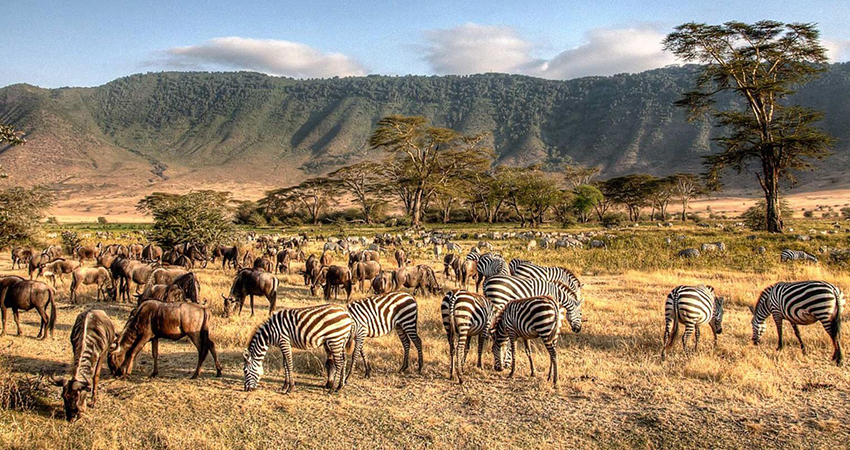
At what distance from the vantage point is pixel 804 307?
8148 millimetres

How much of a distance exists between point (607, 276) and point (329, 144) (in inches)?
5511

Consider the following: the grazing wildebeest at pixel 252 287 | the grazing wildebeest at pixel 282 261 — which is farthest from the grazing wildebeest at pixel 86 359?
the grazing wildebeest at pixel 282 261

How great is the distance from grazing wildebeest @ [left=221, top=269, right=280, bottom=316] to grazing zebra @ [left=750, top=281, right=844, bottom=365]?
933cm

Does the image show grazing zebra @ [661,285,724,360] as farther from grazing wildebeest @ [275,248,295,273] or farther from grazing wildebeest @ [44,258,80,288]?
grazing wildebeest @ [44,258,80,288]

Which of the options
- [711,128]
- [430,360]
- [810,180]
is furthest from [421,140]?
[711,128]

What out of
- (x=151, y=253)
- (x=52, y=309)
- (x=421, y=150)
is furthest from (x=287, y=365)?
(x=421, y=150)

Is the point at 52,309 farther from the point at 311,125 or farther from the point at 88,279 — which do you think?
the point at 311,125

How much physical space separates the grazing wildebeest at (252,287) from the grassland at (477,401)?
1.16 meters

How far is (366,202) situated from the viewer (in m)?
67.8

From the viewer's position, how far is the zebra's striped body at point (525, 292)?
369 inches

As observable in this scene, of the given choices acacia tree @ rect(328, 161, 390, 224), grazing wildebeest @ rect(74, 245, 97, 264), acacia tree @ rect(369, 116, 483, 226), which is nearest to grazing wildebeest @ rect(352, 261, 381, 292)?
grazing wildebeest @ rect(74, 245, 97, 264)

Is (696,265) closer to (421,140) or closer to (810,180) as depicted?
(421,140)

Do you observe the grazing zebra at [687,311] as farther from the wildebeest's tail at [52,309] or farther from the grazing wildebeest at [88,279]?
the grazing wildebeest at [88,279]

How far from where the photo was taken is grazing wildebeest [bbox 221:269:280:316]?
1115cm
